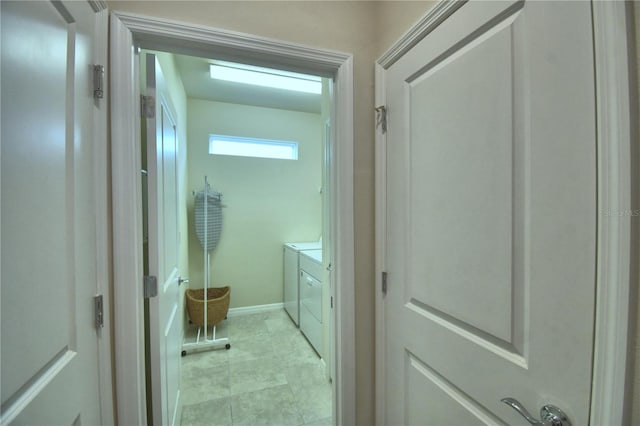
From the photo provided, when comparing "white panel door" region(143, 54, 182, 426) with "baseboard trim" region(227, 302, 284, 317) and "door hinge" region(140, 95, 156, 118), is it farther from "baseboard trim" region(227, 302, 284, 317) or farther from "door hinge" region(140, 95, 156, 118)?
"baseboard trim" region(227, 302, 284, 317)

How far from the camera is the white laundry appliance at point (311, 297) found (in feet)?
7.95

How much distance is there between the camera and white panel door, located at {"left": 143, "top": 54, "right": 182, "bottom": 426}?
1073 mm

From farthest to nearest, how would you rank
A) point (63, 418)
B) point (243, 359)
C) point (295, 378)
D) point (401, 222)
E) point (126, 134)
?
point (243, 359) → point (295, 378) → point (401, 222) → point (126, 134) → point (63, 418)

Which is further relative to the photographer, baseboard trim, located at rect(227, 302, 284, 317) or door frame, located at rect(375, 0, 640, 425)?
baseboard trim, located at rect(227, 302, 284, 317)

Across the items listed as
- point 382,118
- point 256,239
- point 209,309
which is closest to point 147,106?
point 382,118

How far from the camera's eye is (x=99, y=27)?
0.86 m

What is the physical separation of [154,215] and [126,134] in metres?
0.33

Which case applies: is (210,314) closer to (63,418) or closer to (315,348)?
(315,348)

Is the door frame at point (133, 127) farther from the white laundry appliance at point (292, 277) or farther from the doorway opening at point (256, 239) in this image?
the white laundry appliance at point (292, 277)

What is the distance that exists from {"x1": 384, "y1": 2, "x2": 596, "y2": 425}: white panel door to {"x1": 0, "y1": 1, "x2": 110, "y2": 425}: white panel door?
40.7 inches

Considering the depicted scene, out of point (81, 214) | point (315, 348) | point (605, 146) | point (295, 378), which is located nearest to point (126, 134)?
point (81, 214)

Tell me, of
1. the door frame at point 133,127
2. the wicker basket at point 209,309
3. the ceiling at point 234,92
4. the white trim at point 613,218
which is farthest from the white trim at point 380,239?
the wicker basket at point 209,309

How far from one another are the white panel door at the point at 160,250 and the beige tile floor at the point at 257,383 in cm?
50

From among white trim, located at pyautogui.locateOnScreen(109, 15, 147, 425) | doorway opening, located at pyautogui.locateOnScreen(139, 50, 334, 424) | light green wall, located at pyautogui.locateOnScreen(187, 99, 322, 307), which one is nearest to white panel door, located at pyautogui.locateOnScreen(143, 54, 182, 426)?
white trim, located at pyautogui.locateOnScreen(109, 15, 147, 425)
